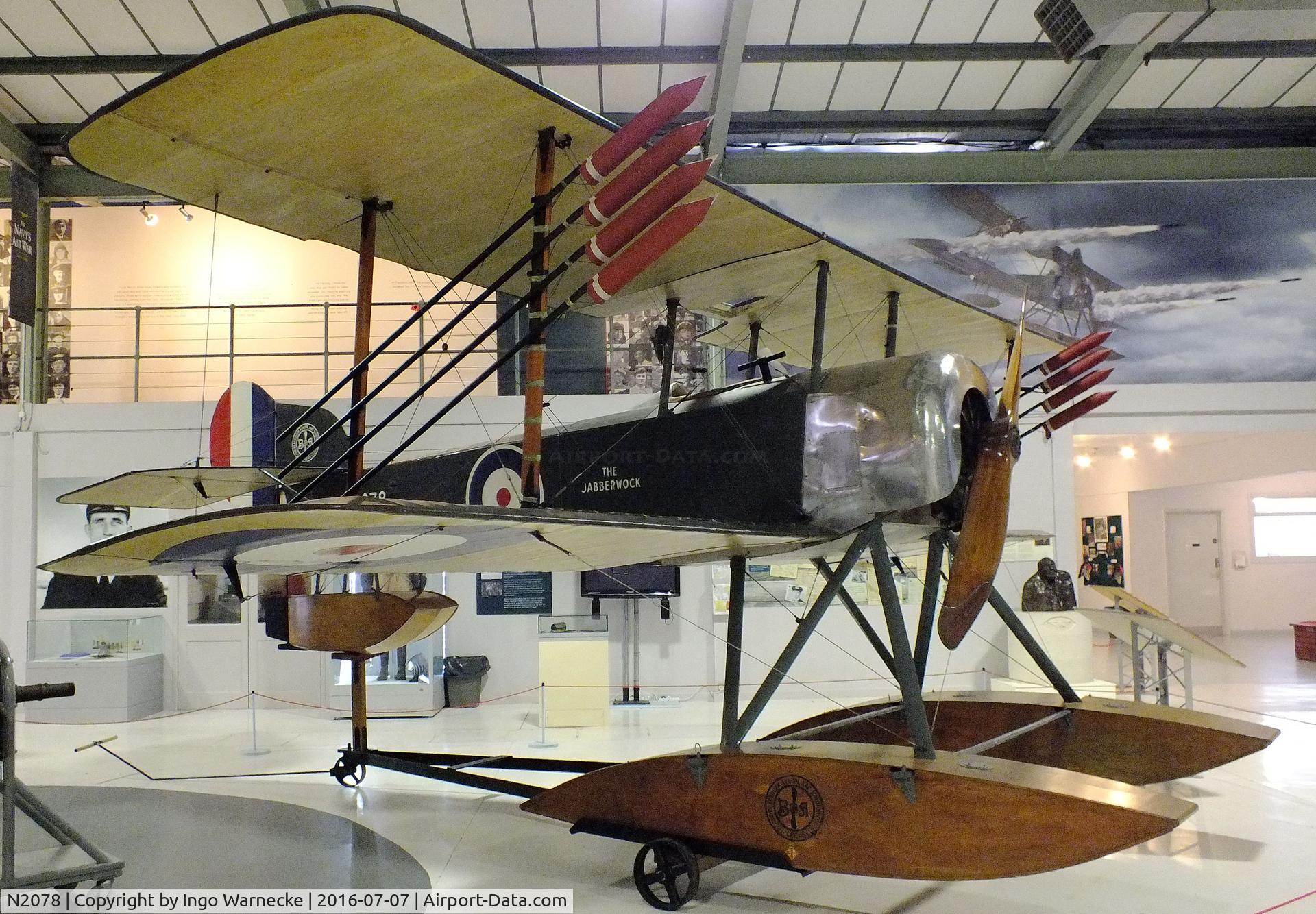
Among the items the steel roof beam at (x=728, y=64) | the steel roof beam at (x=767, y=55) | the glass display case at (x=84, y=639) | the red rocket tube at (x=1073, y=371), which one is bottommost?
the glass display case at (x=84, y=639)

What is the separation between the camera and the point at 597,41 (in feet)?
32.8

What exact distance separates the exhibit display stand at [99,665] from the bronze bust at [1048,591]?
8.97 m

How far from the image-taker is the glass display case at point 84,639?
9500mm

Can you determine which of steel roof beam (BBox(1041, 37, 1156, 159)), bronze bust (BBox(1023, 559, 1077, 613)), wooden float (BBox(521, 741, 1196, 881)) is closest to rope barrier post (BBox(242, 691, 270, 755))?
wooden float (BBox(521, 741, 1196, 881))

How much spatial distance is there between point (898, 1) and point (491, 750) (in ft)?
27.1

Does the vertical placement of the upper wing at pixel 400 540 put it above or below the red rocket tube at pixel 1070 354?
below

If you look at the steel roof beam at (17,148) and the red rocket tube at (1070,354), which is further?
the steel roof beam at (17,148)

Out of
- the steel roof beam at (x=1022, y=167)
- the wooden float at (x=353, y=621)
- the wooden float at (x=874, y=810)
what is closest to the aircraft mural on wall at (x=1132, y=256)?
the steel roof beam at (x=1022, y=167)

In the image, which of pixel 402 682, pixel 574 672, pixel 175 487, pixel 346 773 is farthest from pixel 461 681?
pixel 175 487

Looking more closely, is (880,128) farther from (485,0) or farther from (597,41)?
(485,0)

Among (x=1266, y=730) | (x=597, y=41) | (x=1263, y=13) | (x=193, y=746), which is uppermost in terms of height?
(x=597, y=41)

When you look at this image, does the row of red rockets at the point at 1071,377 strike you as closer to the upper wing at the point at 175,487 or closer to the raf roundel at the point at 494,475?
the raf roundel at the point at 494,475

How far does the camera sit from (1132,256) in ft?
36.4

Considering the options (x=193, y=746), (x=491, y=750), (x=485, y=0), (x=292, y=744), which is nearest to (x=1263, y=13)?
Result: (x=485, y=0)
